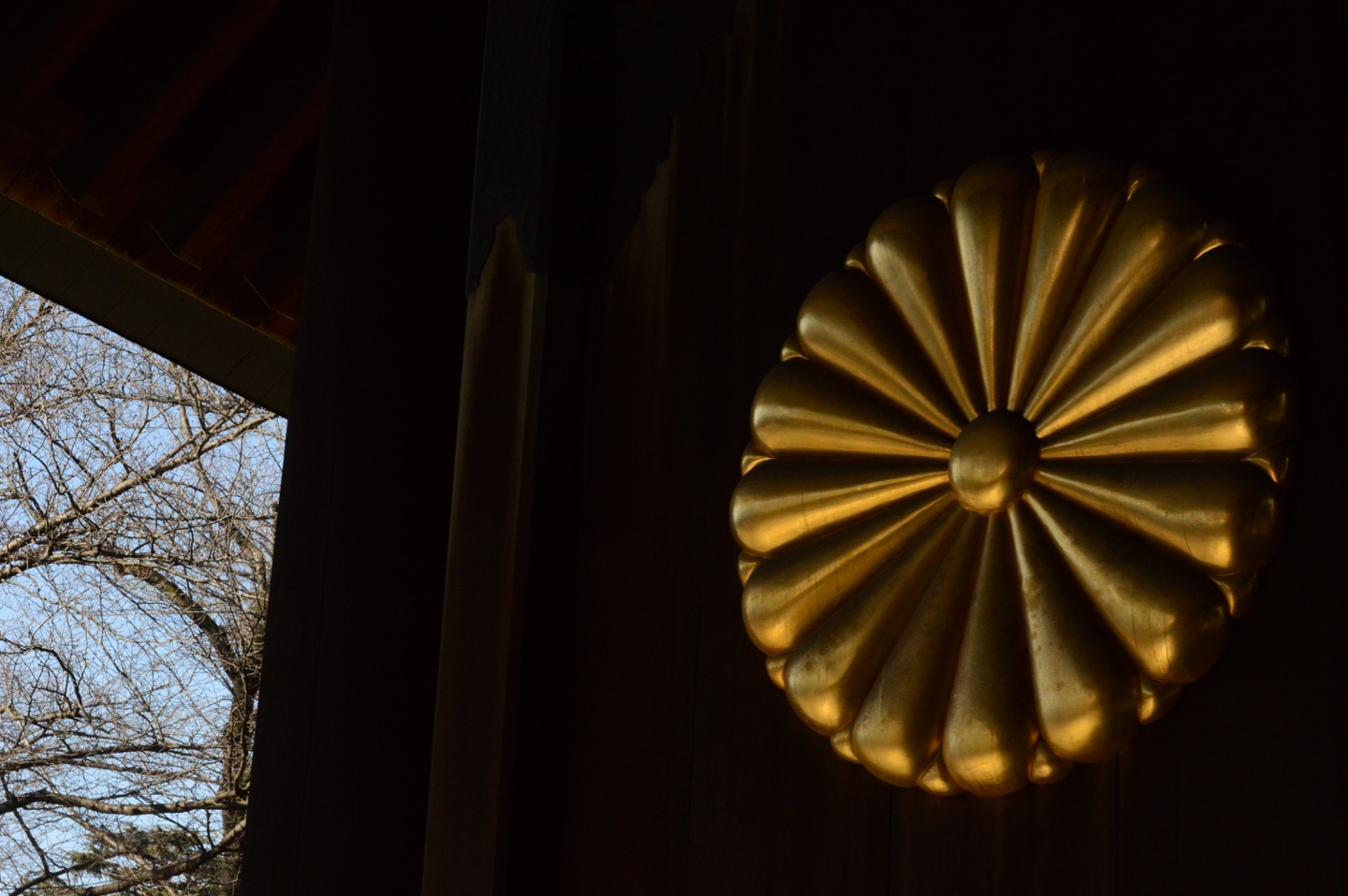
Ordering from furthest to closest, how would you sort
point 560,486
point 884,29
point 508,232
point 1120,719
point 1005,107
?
point 508,232 < point 560,486 < point 884,29 < point 1005,107 < point 1120,719

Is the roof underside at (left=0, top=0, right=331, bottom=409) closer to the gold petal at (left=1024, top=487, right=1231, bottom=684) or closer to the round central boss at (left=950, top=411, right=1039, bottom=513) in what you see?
the round central boss at (left=950, top=411, right=1039, bottom=513)

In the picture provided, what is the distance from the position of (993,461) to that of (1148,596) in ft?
0.60

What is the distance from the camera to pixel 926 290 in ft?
4.36

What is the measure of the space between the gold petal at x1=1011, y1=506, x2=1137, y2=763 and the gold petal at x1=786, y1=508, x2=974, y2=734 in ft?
0.30

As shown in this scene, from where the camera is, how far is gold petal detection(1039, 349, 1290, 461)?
42.5 inches

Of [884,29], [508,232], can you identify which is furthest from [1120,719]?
[508,232]

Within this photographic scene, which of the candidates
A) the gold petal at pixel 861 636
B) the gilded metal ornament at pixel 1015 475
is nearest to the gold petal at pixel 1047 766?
the gilded metal ornament at pixel 1015 475

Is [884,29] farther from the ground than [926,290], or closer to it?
farther from the ground

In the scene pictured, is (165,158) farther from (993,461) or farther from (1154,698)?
(1154,698)

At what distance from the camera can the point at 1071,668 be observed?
113cm

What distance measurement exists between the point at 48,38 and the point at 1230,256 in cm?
292

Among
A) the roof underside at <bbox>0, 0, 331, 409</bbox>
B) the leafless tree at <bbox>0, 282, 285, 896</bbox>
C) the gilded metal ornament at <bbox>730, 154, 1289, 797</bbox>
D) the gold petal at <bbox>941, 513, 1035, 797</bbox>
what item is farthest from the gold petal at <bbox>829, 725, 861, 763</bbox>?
the leafless tree at <bbox>0, 282, 285, 896</bbox>

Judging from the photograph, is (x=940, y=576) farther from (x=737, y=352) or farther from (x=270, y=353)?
(x=270, y=353)

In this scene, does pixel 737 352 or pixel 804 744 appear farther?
pixel 737 352
